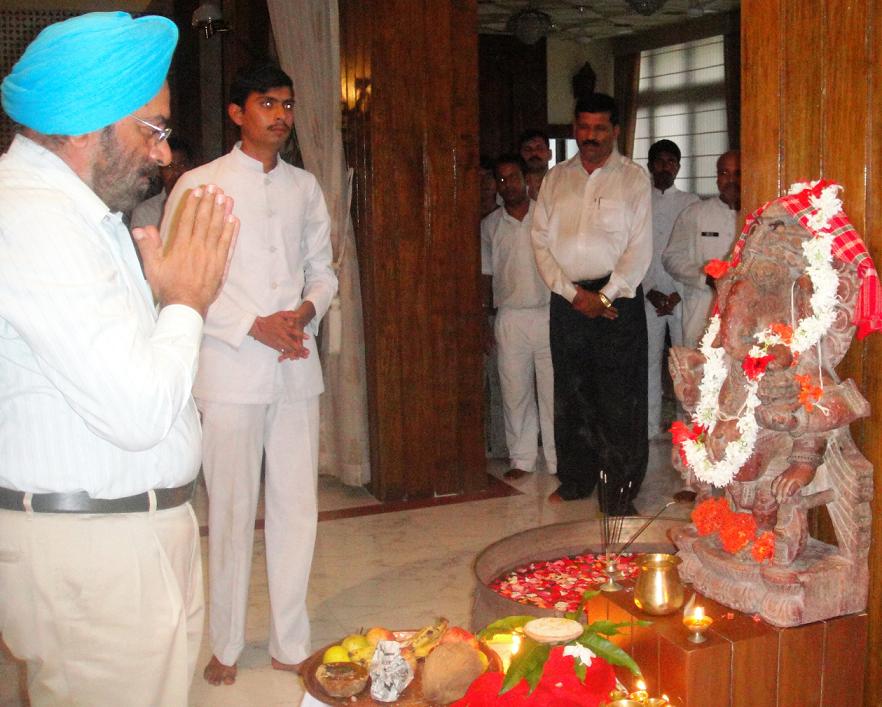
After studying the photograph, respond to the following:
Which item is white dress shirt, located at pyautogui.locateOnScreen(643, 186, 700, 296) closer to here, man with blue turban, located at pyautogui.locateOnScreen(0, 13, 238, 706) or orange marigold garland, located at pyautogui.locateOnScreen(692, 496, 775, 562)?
orange marigold garland, located at pyautogui.locateOnScreen(692, 496, 775, 562)

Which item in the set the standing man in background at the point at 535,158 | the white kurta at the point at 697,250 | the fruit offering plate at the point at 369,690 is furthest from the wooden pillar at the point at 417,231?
the fruit offering plate at the point at 369,690

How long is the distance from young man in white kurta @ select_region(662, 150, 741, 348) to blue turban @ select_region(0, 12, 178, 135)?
412cm

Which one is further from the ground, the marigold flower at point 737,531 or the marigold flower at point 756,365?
the marigold flower at point 756,365

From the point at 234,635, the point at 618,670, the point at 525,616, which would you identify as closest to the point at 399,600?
the point at 234,635

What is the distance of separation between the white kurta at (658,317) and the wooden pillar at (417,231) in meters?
1.49

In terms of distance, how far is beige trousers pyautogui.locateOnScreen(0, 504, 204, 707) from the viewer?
5.20ft

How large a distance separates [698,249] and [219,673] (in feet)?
11.8

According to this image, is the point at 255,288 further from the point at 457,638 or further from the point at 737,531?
the point at 737,531

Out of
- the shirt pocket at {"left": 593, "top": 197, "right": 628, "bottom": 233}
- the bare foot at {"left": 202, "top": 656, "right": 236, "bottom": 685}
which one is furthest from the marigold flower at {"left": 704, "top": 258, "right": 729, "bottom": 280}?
the shirt pocket at {"left": 593, "top": 197, "right": 628, "bottom": 233}

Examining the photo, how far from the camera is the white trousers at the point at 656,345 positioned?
19.7 feet

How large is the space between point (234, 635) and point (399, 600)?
0.76m

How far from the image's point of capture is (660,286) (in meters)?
6.14

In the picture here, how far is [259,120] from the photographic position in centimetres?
296

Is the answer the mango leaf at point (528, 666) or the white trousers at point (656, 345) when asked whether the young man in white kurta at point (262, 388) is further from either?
the white trousers at point (656, 345)
